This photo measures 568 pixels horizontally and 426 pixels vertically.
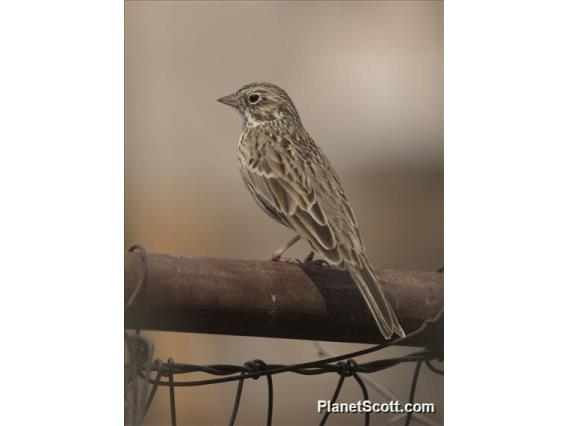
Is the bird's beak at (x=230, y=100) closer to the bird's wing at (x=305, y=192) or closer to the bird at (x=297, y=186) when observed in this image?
the bird at (x=297, y=186)

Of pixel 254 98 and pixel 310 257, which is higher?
pixel 254 98

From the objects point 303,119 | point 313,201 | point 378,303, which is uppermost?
point 303,119

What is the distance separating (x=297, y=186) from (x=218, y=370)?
0.64 metres

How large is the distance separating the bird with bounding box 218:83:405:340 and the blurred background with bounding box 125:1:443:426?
4 centimetres

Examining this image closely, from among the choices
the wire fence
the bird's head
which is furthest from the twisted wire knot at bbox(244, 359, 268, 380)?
the bird's head

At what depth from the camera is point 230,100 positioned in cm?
283

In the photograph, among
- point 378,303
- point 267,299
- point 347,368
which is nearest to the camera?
point 267,299

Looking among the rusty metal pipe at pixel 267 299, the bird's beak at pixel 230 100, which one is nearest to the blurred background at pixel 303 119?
the bird's beak at pixel 230 100

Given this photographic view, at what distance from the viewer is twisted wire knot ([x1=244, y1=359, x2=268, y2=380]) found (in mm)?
2580

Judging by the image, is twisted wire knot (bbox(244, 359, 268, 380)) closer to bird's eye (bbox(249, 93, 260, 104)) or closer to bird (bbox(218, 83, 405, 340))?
bird (bbox(218, 83, 405, 340))

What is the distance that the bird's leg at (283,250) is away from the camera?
8.62ft

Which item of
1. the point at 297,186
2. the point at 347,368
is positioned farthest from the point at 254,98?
the point at 347,368

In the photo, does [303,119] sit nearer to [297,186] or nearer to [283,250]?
[297,186]

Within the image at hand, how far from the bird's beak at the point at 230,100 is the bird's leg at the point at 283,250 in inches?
18.4
